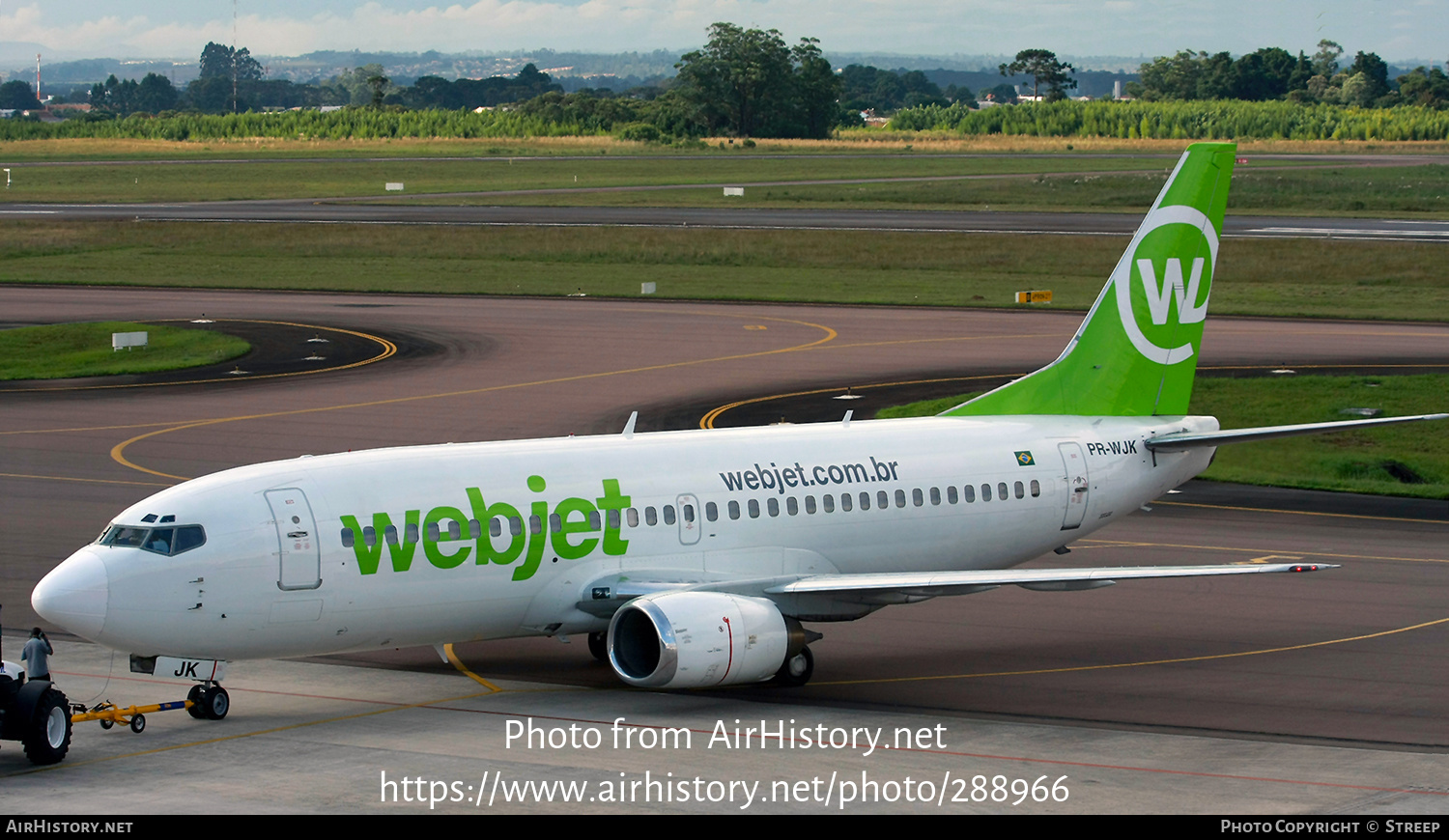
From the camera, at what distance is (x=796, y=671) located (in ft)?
93.8

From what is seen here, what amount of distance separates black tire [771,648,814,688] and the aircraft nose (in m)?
10.7

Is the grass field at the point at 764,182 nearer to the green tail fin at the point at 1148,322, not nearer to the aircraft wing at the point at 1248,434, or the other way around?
the green tail fin at the point at 1148,322

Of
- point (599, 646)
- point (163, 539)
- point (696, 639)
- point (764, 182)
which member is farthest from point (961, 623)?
point (764, 182)

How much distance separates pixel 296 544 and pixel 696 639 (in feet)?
20.1

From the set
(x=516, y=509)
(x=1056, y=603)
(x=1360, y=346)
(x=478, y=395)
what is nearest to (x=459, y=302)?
(x=478, y=395)

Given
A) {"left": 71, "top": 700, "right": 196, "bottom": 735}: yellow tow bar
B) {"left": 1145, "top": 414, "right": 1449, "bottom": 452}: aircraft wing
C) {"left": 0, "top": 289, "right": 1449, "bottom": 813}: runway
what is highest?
{"left": 1145, "top": 414, "right": 1449, "bottom": 452}: aircraft wing

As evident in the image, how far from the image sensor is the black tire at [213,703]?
84.9 feet

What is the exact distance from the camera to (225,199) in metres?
147

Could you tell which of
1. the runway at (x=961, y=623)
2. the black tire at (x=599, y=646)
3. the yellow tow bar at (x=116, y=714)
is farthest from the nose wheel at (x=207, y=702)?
the black tire at (x=599, y=646)

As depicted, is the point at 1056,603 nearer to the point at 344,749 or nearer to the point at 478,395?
the point at 344,749

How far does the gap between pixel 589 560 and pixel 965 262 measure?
7683cm

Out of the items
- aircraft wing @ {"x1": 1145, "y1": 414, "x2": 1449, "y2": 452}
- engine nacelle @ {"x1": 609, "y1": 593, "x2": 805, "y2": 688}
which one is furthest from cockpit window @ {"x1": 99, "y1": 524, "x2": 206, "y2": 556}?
aircraft wing @ {"x1": 1145, "y1": 414, "x2": 1449, "y2": 452}

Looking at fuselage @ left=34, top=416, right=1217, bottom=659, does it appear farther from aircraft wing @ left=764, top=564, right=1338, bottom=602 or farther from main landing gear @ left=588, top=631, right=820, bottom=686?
aircraft wing @ left=764, top=564, right=1338, bottom=602

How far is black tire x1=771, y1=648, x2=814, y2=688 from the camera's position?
28453 millimetres
